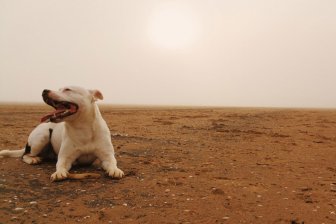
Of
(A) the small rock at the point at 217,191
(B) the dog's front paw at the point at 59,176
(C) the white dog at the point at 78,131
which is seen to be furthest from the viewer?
(B) the dog's front paw at the point at 59,176

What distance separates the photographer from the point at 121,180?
5688 millimetres

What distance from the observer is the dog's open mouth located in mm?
5324

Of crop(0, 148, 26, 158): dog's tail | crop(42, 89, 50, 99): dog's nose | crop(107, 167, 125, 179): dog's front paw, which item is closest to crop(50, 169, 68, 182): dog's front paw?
crop(107, 167, 125, 179): dog's front paw

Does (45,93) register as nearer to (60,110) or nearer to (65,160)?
(60,110)

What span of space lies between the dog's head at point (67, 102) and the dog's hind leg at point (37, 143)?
60.2 inches

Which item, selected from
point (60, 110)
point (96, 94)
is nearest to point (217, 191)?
point (96, 94)

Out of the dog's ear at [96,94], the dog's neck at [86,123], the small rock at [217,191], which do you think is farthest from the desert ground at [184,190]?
the dog's ear at [96,94]

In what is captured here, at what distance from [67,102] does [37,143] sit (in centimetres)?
185

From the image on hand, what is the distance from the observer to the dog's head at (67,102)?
17.4 feet

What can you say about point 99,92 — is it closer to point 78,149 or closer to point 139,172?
point 78,149

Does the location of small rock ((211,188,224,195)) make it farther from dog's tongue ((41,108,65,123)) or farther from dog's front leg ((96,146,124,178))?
dog's tongue ((41,108,65,123))

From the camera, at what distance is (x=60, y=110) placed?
5457 mm

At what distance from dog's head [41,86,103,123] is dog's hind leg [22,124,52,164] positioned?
153 cm

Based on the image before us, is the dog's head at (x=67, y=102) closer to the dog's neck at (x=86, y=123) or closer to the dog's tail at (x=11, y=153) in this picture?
the dog's neck at (x=86, y=123)
